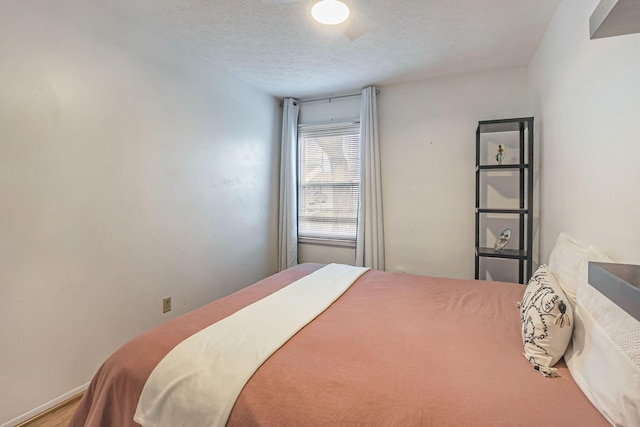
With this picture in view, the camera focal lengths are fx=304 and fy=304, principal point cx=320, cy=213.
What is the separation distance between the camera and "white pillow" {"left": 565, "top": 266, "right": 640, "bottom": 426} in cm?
74

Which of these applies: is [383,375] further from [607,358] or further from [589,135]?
[589,135]

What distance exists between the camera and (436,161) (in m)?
3.13

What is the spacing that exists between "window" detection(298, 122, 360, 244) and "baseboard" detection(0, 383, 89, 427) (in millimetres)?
2450

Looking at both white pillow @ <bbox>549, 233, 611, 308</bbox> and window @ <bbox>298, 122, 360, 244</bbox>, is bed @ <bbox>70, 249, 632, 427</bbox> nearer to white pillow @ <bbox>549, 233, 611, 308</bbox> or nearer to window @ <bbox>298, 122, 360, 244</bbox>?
white pillow @ <bbox>549, 233, 611, 308</bbox>

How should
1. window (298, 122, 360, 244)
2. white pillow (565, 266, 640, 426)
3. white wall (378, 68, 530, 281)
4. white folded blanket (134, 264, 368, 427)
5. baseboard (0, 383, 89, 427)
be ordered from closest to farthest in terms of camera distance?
white pillow (565, 266, 640, 426) → white folded blanket (134, 264, 368, 427) → baseboard (0, 383, 89, 427) → white wall (378, 68, 530, 281) → window (298, 122, 360, 244)

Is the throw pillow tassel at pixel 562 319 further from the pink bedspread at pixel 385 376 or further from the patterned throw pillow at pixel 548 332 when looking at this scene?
the pink bedspread at pixel 385 376

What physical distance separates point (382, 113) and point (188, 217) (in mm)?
2263

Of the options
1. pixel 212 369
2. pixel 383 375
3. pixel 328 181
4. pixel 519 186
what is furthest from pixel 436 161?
pixel 212 369

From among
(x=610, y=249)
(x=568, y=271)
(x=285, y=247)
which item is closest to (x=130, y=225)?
(x=285, y=247)

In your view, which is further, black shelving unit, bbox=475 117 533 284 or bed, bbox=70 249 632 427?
black shelving unit, bbox=475 117 533 284

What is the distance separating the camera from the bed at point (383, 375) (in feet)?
2.86

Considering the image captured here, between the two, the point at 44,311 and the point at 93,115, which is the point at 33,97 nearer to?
the point at 93,115

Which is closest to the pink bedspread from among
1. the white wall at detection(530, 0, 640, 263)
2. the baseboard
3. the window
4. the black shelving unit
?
the white wall at detection(530, 0, 640, 263)

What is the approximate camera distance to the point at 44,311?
5.61 ft
